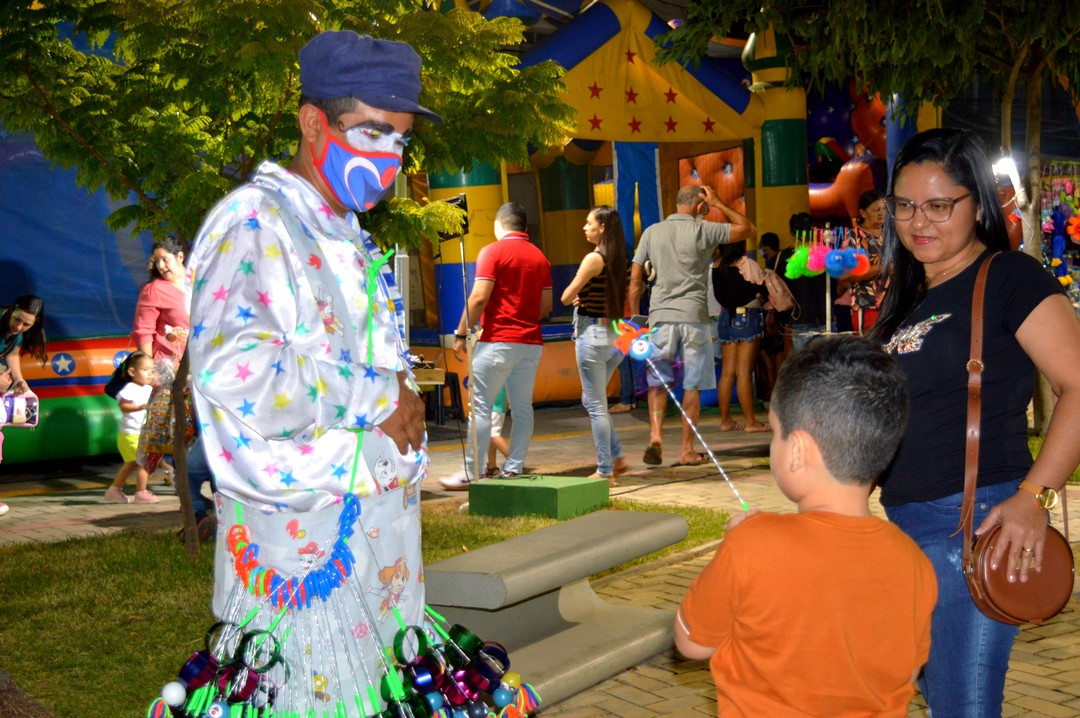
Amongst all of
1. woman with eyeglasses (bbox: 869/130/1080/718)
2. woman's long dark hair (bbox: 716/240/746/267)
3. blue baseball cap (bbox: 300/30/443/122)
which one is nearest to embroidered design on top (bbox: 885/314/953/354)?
woman with eyeglasses (bbox: 869/130/1080/718)

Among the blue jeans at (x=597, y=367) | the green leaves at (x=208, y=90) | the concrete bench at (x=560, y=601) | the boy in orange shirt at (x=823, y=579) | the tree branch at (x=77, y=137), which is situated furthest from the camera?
the blue jeans at (x=597, y=367)

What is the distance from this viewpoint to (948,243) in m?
3.00

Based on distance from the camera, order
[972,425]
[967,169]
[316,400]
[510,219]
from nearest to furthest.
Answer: [316,400] → [972,425] → [967,169] → [510,219]

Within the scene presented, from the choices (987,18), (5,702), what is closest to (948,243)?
(5,702)

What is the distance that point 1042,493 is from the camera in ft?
9.08

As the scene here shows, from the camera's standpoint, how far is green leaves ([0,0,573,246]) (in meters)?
5.78

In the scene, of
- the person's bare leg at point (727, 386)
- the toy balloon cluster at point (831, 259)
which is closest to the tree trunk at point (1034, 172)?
the toy balloon cluster at point (831, 259)

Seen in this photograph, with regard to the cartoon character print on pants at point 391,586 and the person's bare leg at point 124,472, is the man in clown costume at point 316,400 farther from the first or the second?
the person's bare leg at point 124,472

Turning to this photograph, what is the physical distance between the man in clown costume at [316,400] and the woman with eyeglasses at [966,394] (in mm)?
1284

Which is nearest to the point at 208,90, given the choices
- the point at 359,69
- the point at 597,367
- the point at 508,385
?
the point at 508,385

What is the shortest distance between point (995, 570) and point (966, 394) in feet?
1.42

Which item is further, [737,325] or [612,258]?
[737,325]

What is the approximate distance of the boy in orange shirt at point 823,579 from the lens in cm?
213

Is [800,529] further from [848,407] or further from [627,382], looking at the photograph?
[627,382]
